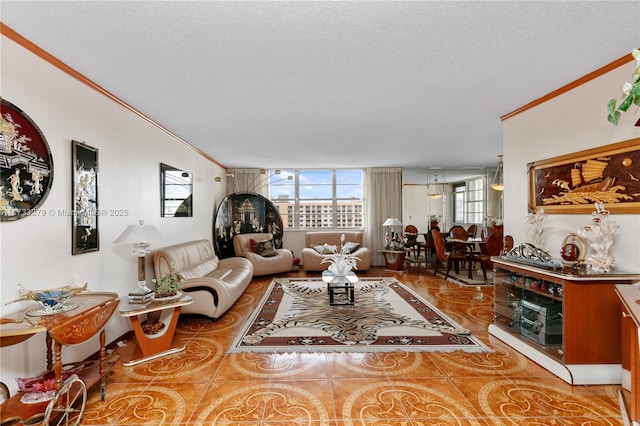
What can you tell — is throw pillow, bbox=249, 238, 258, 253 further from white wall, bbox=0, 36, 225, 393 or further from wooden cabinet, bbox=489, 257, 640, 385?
wooden cabinet, bbox=489, 257, 640, 385

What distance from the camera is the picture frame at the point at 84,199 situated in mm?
2363

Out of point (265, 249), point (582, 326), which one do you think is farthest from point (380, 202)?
point (582, 326)

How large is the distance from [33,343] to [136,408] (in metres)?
0.83

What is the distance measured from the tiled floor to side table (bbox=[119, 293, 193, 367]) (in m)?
0.08

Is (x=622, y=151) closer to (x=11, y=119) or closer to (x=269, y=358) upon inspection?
(x=269, y=358)

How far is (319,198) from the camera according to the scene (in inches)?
304

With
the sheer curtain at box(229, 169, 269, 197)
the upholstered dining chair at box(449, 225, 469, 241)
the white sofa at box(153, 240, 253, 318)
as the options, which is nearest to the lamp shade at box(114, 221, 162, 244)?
the white sofa at box(153, 240, 253, 318)

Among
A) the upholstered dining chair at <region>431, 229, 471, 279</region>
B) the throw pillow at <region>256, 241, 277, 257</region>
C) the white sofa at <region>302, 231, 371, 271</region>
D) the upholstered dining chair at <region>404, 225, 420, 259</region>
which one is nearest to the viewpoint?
the upholstered dining chair at <region>431, 229, 471, 279</region>

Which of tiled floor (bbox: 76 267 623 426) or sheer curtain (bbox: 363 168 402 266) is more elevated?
sheer curtain (bbox: 363 168 402 266)

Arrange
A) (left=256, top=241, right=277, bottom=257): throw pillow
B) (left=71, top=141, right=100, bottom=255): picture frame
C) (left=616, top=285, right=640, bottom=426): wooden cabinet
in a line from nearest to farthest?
1. (left=616, top=285, right=640, bottom=426): wooden cabinet
2. (left=71, top=141, right=100, bottom=255): picture frame
3. (left=256, top=241, right=277, bottom=257): throw pillow

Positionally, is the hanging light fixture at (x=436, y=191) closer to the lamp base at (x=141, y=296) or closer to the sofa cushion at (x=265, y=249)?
the sofa cushion at (x=265, y=249)

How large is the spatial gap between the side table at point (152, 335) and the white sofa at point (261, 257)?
120 inches

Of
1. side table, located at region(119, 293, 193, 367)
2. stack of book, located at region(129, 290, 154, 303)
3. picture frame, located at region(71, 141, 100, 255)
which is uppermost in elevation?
picture frame, located at region(71, 141, 100, 255)

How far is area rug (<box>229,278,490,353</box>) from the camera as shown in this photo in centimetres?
287
